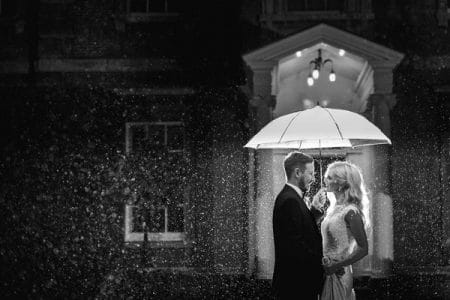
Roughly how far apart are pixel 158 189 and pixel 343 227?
22.9 feet

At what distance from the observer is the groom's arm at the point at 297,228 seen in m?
4.96

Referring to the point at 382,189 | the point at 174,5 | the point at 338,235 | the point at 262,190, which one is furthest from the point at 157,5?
the point at 338,235

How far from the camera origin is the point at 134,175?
466 inches

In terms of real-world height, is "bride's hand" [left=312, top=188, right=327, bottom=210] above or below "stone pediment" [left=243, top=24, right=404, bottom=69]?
below

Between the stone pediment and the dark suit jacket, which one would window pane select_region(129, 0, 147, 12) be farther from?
the dark suit jacket

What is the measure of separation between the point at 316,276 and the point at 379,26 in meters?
7.90

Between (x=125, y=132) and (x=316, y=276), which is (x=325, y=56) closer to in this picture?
(x=125, y=132)

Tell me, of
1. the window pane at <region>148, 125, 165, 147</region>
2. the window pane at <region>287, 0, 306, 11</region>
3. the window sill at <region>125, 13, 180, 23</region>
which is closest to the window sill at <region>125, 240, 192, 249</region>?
the window pane at <region>148, 125, 165, 147</region>

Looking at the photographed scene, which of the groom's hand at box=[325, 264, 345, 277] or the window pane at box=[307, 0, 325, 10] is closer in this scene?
the groom's hand at box=[325, 264, 345, 277]

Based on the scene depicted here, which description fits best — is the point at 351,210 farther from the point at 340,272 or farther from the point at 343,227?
the point at 340,272

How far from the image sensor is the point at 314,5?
1198cm

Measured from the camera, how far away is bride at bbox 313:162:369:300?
522 centimetres

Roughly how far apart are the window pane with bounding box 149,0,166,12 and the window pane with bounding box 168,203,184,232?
4.10 meters

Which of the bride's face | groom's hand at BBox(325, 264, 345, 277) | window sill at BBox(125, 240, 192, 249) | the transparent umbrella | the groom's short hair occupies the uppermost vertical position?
the transparent umbrella
